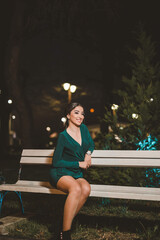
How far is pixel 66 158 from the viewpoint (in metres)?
4.14

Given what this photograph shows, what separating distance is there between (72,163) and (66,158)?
0.17 m

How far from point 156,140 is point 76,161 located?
8.78 ft

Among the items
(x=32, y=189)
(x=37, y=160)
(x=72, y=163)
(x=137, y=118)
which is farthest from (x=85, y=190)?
(x=137, y=118)

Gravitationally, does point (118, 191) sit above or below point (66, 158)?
below

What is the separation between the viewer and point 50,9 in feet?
35.3

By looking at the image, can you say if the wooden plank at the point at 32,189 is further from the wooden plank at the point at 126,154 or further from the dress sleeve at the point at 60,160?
the wooden plank at the point at 126,154

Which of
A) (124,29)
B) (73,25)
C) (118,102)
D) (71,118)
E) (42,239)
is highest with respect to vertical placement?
(124,29)

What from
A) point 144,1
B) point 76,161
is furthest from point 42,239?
point 144,1

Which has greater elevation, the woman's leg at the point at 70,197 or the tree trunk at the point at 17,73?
the tree trunk at the point at 17,73

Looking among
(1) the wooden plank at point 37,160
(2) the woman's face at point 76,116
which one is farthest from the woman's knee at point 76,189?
(1) the wooden plank at point 37,160

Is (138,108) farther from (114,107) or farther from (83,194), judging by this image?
(83,194)

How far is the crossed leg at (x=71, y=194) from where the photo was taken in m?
3.61

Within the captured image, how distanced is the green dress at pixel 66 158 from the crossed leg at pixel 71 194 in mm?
103

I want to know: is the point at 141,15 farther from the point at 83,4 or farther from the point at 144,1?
the point at 83,4
